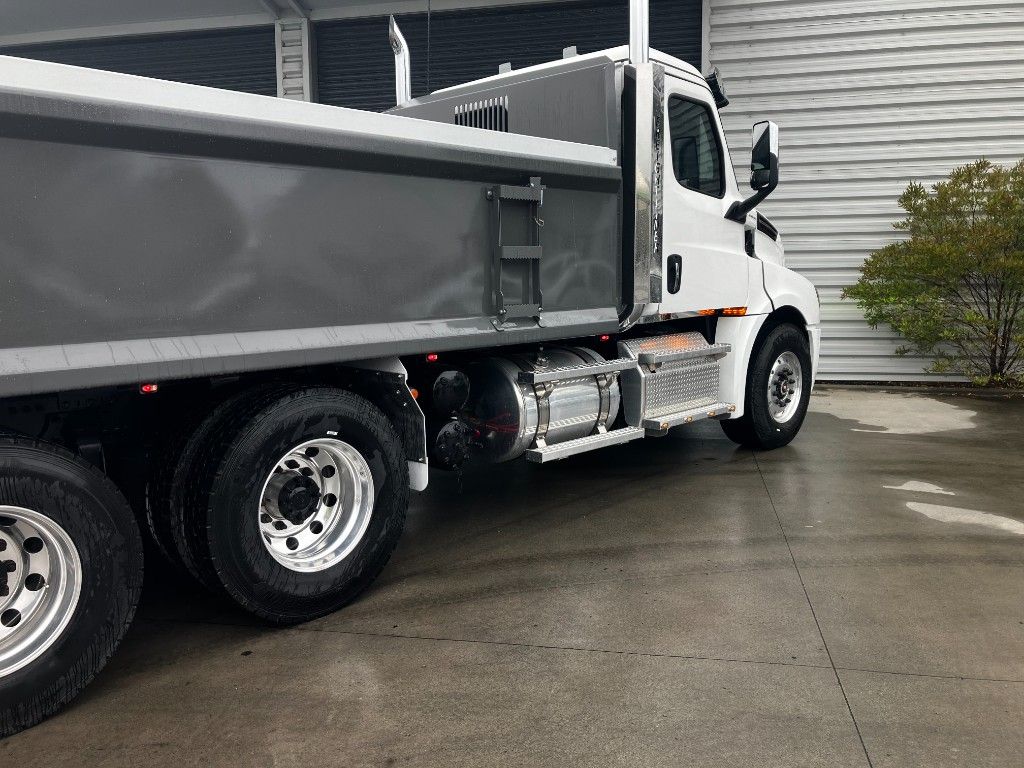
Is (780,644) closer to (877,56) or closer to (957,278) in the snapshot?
(957,278)

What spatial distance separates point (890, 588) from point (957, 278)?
703cm

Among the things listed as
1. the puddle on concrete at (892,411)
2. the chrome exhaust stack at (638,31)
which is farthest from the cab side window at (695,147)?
the puddle on concrete at (892,411)

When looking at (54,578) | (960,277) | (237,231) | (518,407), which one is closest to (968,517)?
(518,407)

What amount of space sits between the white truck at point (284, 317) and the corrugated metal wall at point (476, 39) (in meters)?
5.30

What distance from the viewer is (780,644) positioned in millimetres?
3395

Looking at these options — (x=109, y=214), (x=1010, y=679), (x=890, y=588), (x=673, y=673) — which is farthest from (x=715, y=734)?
(x=109, y=214)

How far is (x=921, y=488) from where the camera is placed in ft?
18.7

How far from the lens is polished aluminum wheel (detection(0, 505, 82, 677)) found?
9.18 feet

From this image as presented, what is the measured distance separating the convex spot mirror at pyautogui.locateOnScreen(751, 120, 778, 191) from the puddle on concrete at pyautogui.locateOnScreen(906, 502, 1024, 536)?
90.8 inches

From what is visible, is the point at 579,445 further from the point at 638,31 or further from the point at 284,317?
the point at 638,31

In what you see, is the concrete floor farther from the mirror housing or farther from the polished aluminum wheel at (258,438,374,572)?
the mirror housing

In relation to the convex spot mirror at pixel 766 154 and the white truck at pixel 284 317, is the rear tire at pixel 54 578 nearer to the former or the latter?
the white truck at pixel 284 317

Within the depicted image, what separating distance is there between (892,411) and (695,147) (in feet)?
14.4

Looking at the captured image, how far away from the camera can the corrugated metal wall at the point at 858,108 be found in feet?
32.2
